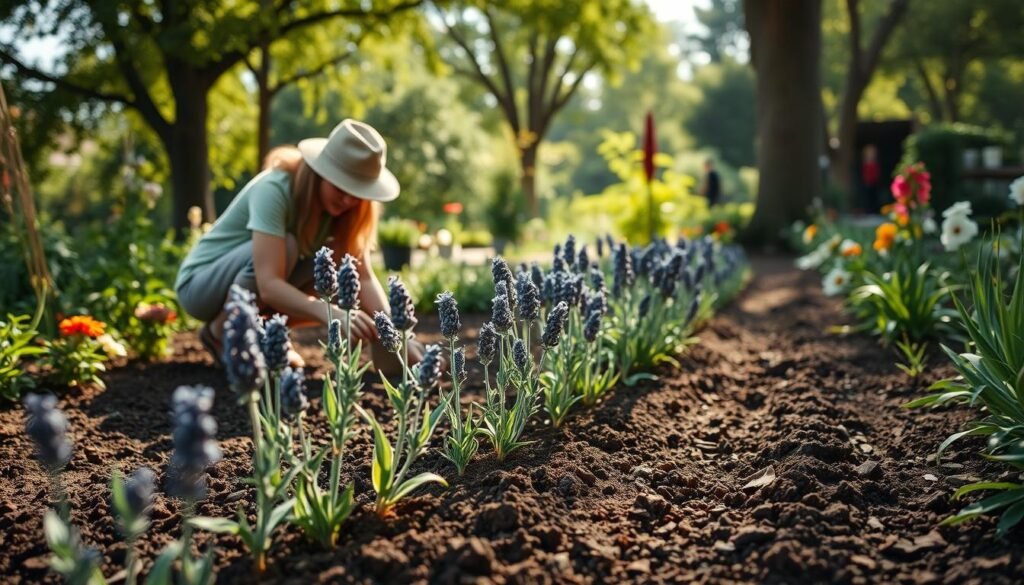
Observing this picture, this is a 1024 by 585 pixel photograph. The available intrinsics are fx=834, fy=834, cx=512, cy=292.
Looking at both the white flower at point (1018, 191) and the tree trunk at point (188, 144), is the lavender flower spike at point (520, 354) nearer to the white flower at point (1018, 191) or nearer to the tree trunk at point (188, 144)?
the white flower at point (1018, 191)

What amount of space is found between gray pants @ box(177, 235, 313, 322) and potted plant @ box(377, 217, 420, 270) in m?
7.28

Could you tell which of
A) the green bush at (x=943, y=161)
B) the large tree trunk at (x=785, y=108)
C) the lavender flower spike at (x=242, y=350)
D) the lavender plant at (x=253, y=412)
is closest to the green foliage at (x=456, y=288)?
the lavender plant at (x=253, y=412)

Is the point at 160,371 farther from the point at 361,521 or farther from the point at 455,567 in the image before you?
the point at 455,567

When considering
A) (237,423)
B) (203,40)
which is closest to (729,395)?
(237,423)

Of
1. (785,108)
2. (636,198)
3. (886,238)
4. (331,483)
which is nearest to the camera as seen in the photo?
(331,483)

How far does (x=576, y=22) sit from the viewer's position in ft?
54.9

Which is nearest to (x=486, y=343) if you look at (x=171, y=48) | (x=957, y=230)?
(x=957, y=230)

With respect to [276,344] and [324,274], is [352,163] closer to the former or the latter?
[324,274]

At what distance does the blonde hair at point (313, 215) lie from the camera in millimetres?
3943

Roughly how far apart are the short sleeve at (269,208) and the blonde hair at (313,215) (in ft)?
0.31

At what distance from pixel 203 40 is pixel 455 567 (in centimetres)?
1053

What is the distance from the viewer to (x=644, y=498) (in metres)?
2.61

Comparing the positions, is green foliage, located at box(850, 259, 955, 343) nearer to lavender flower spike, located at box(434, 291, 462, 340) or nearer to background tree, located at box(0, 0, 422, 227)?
lavender flower spike, located at box(434, 291, 462, 340)

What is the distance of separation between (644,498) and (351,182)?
1966mm
